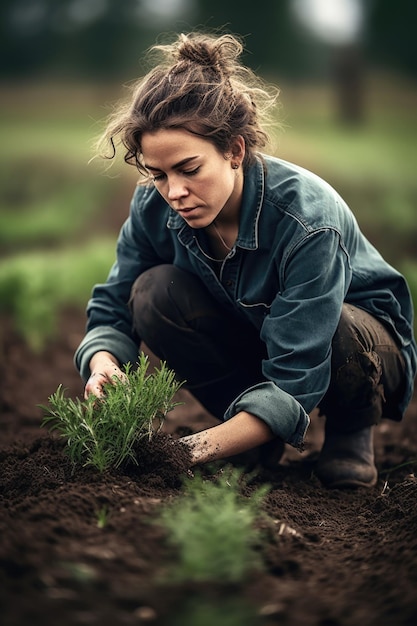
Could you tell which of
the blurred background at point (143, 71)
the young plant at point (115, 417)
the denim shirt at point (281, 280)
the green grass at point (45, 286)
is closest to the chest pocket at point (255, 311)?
the denim shirt at point (281, 280)

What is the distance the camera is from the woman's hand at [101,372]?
2475mm

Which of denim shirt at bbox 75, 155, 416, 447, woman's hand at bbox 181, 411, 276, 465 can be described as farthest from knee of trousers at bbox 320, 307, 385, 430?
woman's hand at bbox 181, 411, 276, 465

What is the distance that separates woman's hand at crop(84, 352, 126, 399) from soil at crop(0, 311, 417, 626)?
232mm

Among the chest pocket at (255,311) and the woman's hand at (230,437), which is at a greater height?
the chest pocket at (255,311)

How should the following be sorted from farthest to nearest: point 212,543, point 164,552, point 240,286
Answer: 1. point 240,286
2. point 164,552
3. point 212,543

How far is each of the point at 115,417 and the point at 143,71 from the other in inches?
475

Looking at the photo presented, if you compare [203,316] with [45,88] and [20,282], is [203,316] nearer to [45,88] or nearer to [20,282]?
[20,282]

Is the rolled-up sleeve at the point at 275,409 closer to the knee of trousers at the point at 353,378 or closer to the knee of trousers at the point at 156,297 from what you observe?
the knee of trousers at the point at 353,378

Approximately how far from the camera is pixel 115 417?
221 cm

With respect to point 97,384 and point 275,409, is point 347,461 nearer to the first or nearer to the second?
point 275,409

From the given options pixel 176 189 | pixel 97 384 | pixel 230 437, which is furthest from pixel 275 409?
pixel 176 189

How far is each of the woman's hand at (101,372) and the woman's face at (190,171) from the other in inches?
21.4

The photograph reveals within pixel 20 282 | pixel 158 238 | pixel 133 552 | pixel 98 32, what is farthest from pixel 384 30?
pixel 133 552

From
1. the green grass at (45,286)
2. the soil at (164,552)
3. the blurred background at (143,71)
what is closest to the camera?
the soil at (164,552)
